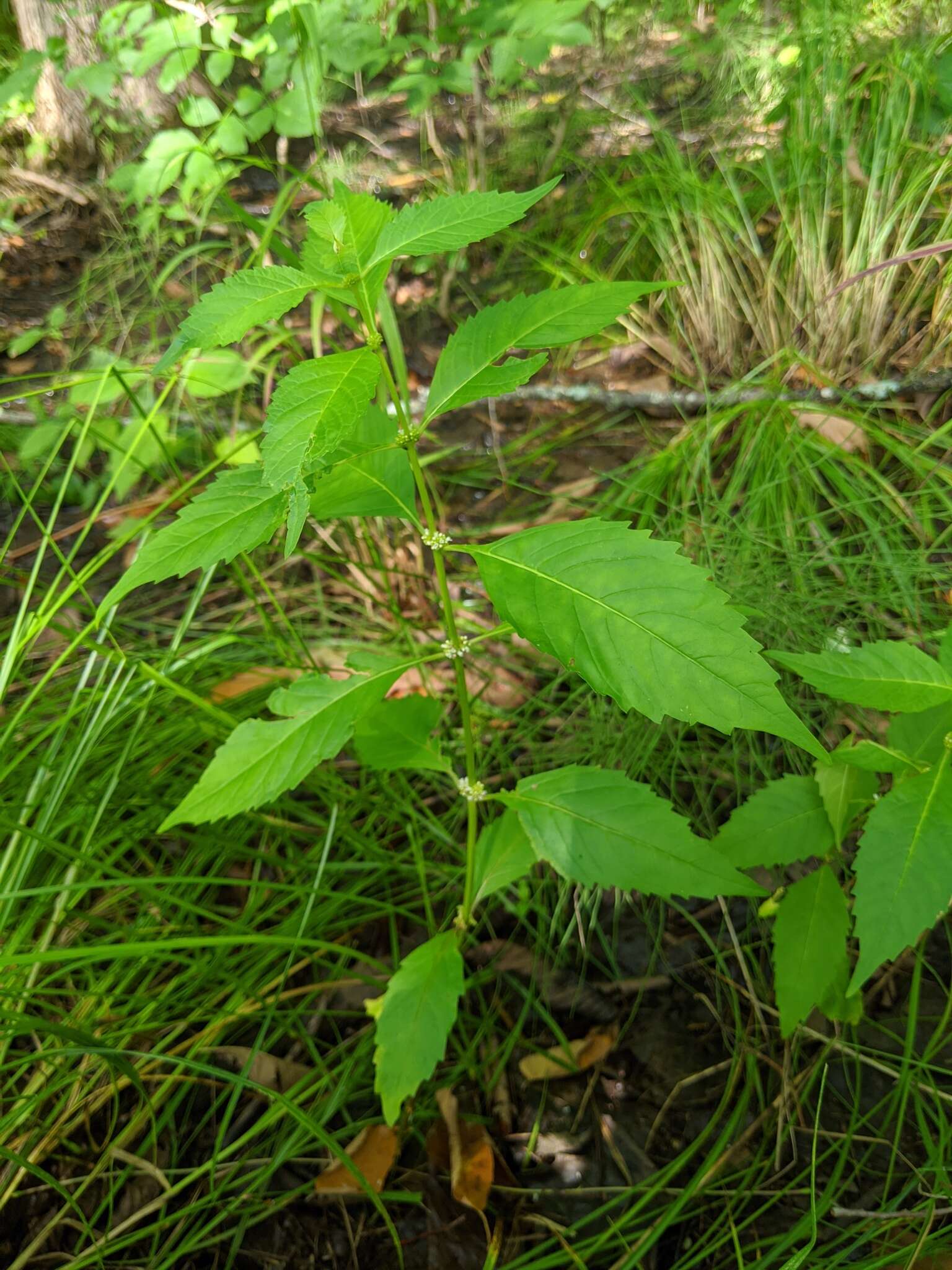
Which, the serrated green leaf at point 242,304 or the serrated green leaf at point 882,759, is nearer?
the serrated green leaf at point 242,304

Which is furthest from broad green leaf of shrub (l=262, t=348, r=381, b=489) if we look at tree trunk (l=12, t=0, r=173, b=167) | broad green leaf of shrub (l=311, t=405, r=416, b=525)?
tree trunk (l=12, t=0, r=173, b=167)

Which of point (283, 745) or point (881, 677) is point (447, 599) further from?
point (881, 677)

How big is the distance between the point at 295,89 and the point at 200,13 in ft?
1.03

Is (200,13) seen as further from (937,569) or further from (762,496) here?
(937,569)

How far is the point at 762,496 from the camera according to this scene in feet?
5.99

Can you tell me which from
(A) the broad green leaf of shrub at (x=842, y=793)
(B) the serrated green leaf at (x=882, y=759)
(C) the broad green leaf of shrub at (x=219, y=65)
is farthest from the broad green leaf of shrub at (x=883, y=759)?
(C) the broad green leaf of shrub at (x=219, y=65)

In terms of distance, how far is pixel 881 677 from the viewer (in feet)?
3.15

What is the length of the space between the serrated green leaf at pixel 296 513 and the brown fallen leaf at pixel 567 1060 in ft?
3.44

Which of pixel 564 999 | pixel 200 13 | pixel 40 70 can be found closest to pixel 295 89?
pixel 200 13

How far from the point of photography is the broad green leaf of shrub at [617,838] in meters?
0.99

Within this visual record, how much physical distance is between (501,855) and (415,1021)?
0.27m

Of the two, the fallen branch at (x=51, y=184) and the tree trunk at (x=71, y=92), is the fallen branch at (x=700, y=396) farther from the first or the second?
the tree trunk at (x=71, y=92)

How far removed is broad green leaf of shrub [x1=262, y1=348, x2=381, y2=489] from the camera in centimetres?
77

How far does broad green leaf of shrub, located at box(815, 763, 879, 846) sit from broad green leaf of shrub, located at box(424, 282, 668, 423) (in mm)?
725
